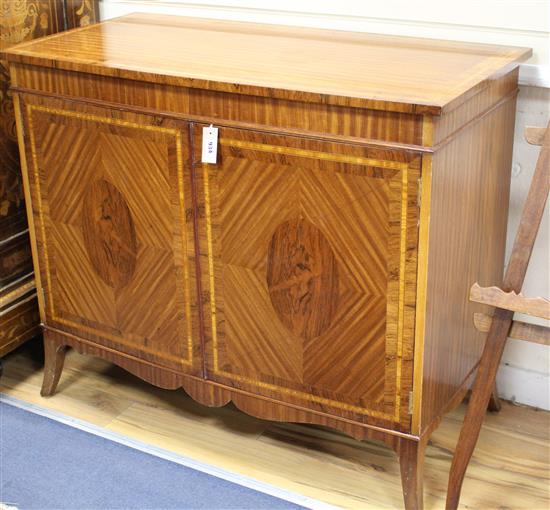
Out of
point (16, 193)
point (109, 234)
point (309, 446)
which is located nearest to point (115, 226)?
point (109, 234)

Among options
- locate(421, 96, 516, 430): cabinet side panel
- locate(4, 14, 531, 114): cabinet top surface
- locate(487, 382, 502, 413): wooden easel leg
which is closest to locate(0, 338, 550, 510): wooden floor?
locate(487, 382, 502, 413): wooden easel leg

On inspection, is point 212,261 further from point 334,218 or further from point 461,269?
point 461,269

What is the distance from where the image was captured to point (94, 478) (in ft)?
7.58

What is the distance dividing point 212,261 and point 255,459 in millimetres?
564

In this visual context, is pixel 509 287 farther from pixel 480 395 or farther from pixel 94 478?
pixel 94 478

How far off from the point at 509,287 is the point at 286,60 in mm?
740

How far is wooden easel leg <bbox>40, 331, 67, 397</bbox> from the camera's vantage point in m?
2.58

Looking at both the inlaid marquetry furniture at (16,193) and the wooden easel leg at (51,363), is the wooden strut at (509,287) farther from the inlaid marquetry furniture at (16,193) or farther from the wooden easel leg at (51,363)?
the inlaid marquetry furniture at (16,193)

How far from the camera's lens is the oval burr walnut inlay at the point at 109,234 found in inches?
89.1

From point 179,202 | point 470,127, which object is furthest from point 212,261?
point 470,127

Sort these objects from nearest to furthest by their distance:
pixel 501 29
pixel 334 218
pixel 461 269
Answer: pixel 334 218, pixel 461 269, pixel 501 29

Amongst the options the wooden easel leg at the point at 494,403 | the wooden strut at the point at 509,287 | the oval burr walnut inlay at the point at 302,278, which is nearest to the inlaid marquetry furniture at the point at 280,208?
the oval burr walnut inlay at the point at 302,278

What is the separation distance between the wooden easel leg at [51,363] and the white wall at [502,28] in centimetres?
102

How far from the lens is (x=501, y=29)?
224cm
